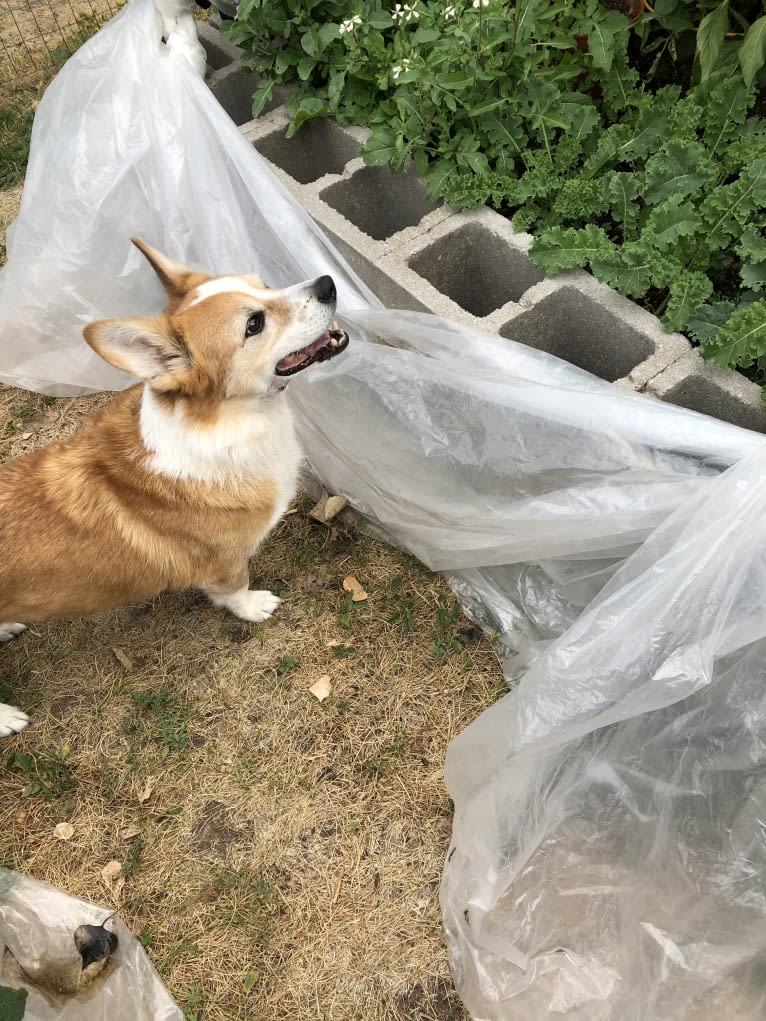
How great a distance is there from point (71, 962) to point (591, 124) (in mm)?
2863

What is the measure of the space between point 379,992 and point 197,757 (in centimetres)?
88

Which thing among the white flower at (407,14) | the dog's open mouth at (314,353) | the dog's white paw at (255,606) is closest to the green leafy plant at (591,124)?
the white flower at (407,14)

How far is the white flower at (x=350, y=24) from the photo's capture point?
2.70 metres

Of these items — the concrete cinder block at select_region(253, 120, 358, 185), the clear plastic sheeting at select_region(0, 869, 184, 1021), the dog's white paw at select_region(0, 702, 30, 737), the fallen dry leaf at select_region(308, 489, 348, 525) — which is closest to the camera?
the clear plastic sheeting at select_region(0, 869, 184, 1021)

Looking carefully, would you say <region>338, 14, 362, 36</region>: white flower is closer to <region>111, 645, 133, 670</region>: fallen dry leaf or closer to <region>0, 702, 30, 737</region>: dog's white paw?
<region>111, 645, 133, 670</region>: fallen dry leaf

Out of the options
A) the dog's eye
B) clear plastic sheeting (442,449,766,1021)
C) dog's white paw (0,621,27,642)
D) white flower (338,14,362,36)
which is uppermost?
white flower (338,14,362,36)

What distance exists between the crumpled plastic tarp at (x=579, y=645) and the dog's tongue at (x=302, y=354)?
0.25m

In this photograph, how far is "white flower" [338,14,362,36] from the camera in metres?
2.70

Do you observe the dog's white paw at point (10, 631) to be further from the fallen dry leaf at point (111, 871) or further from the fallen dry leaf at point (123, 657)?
the fallen dry leaf at point (111, 871)

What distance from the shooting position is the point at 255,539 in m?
2.39

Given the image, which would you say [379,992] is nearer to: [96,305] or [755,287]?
[755,287]

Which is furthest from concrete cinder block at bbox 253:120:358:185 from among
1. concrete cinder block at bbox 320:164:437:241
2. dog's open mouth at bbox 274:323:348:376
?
dog's open mouth at bbox 274:323:348:376

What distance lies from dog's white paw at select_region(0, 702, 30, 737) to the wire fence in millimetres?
3931

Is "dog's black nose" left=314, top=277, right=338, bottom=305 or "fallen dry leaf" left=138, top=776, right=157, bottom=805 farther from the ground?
"dog's black nose" left=314, top=277, right=338, bottom=305
